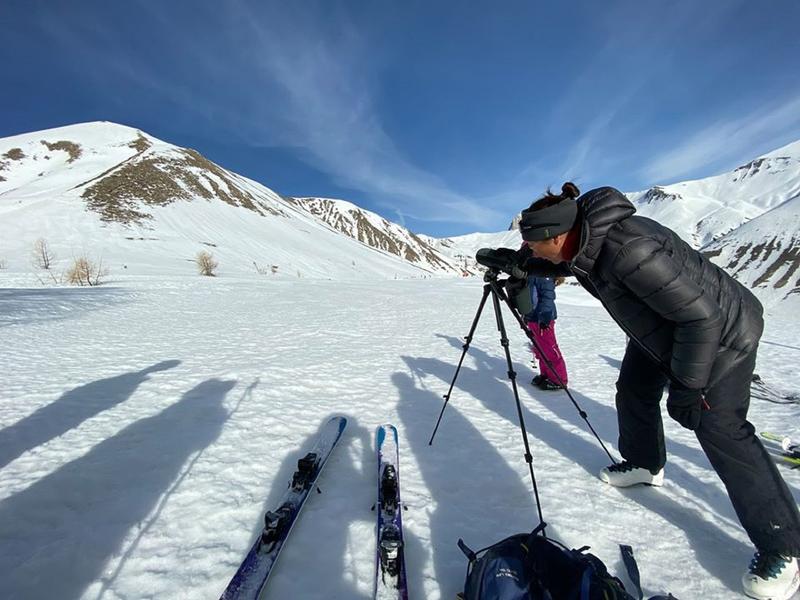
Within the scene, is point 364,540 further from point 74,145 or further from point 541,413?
point 74,145

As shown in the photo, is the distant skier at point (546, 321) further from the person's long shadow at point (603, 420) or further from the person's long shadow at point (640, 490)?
the person's long shadow at point (640, 490)

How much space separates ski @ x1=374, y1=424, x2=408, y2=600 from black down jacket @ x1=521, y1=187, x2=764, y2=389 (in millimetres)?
2090

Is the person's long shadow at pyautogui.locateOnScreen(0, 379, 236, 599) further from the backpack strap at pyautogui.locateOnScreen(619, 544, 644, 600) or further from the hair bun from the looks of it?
the hair bun

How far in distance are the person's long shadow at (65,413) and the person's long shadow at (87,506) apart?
741mm

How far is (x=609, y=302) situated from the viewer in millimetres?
2432

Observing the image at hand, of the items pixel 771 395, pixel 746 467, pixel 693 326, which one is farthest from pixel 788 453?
pixel 693 326

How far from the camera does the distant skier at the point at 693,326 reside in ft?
6.91

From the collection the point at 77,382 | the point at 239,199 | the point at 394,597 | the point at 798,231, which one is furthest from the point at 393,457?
the point at 798,231

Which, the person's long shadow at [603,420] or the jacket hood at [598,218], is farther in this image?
the person's long shadow at [603,420]

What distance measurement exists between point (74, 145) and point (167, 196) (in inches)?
1773

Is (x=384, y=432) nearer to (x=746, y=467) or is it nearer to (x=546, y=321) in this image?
(x=746, y=467)

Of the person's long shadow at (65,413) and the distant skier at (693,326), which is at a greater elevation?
the distant skier at (693,326)

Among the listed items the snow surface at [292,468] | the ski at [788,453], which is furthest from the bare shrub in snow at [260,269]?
the ski at [788,453]

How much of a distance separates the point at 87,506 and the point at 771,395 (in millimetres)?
8288
